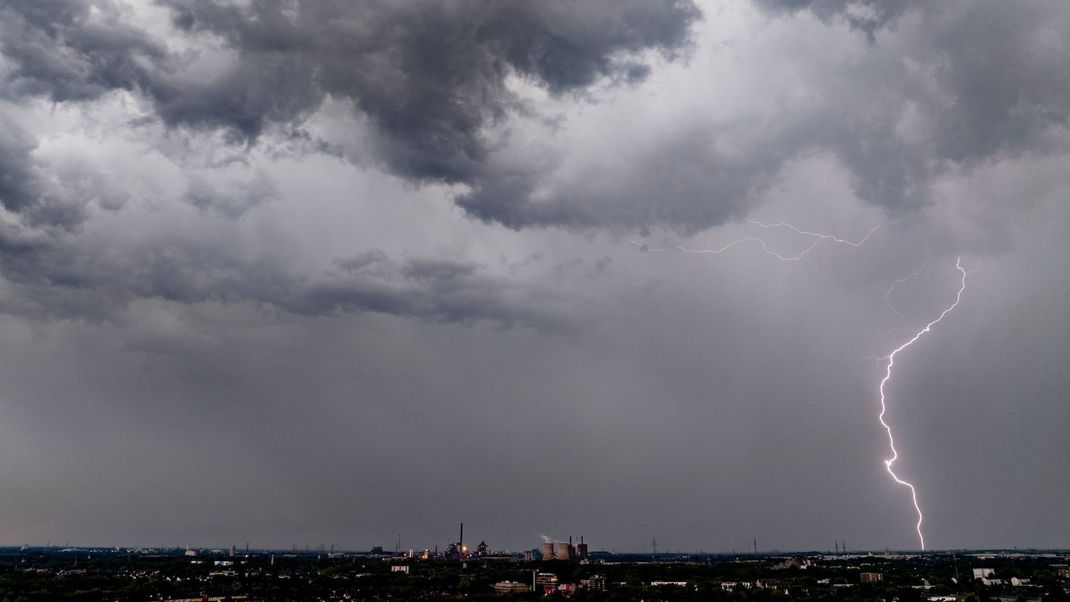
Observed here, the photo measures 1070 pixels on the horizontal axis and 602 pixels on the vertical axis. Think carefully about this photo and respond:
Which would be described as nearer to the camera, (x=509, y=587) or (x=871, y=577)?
(x=509, y=587)

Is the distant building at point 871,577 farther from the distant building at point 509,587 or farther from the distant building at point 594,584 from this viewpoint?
the distant building at point 509,587

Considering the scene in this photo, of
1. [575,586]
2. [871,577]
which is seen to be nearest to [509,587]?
[575,586]

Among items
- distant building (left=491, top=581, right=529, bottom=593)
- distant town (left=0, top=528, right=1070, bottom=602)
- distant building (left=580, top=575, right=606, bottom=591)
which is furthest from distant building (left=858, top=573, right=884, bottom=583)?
distant building (left=491, top=581, right=529, bottom=593)

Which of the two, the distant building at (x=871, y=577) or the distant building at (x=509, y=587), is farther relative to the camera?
the distant building at (x=871, y=577)

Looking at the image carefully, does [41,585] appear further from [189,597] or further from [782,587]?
[782,587]

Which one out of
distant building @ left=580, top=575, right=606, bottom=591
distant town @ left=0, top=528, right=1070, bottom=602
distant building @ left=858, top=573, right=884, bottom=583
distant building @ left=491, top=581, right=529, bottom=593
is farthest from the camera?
distant building @ left=858, top=573, right=884, bottom=583

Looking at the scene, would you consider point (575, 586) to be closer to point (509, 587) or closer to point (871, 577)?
point (509, 587)

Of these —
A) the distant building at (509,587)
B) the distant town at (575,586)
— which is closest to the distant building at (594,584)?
the distant town at (575,586)

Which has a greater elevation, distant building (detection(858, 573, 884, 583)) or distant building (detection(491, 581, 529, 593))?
distant building (detection(491, 581, 529, 593))

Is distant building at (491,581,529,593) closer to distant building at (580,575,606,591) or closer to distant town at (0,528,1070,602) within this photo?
distant town at (0,528,1070,602)

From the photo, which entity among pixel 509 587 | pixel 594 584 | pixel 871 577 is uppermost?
pixel 594 584

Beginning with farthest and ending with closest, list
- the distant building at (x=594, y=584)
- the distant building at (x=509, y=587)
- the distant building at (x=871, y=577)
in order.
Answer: the distant building at (x=871, y=577)
the distant building at (x=594, y=584)
the distant building at (x=509, y=587)

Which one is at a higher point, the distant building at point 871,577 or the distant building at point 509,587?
the distant building at point 509,587
